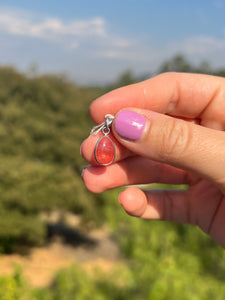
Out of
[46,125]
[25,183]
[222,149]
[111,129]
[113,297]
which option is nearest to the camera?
[222,149]

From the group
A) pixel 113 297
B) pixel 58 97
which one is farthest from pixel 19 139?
pixel 113 297

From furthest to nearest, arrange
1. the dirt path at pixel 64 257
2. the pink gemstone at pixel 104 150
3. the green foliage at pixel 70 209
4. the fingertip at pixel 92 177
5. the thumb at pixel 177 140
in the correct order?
the dirt path at pixel 64 257
the green foliage at pixel 70 209
the fingertip at pixel 92 177
the pink gemstone at pixel 104 150
the thumb at pixel 177 140

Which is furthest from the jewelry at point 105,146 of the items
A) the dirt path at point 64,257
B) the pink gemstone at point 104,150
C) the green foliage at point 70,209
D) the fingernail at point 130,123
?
the dirt path at point 64,257

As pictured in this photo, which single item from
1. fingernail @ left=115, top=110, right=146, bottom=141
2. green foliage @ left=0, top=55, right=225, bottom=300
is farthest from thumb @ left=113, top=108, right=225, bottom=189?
green foliage @ left=0, top=55, right=225, bottom=300

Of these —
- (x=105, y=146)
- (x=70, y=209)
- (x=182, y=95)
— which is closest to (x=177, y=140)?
(x=105, y=146)

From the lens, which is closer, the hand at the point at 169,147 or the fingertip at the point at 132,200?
the hand at the point at 169,147

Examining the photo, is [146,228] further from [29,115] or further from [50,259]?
[29,115]

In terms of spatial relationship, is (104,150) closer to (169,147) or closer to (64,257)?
(169,147)

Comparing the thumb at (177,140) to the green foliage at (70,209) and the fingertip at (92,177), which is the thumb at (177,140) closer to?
the fingertip at (92,177)
